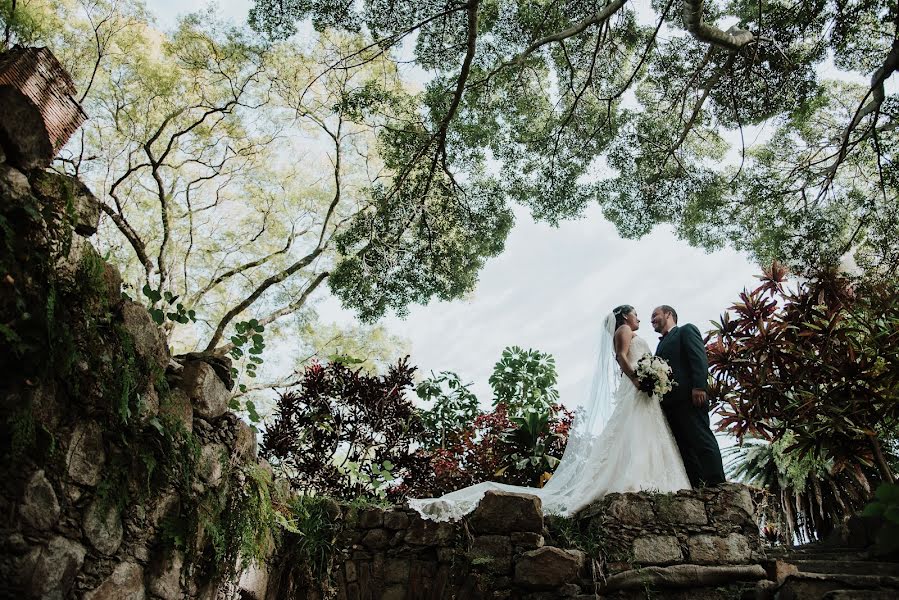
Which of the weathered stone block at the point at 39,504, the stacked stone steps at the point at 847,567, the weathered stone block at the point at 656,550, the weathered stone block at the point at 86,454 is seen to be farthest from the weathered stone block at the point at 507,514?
the weathered stone block at the point at 39,504

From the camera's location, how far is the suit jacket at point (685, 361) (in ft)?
15.1

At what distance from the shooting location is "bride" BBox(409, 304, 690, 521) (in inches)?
166

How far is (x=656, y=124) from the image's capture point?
7.00 metres

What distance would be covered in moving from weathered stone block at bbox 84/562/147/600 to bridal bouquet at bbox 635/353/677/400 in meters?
3.57

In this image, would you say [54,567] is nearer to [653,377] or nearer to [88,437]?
[88,437]

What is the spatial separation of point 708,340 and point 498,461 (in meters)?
2.47

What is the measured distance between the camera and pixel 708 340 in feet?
18.9

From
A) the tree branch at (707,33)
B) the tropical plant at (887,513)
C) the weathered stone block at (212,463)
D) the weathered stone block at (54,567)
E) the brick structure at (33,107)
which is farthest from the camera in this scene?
the tree branch at (707,33)

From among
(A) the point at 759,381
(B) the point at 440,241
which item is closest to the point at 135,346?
(B) the point at 440,241

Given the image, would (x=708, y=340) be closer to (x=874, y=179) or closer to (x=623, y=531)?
(x=623, y=531)

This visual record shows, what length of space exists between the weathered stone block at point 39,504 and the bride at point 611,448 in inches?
98.3

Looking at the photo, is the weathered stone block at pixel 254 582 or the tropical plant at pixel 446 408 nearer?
the weathered stone block at pixel 254 582

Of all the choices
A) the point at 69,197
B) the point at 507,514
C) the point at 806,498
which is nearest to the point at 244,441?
the point at 69,197

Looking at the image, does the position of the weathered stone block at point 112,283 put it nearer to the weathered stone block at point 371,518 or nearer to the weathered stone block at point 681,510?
the weathered stone block at point 371,518
